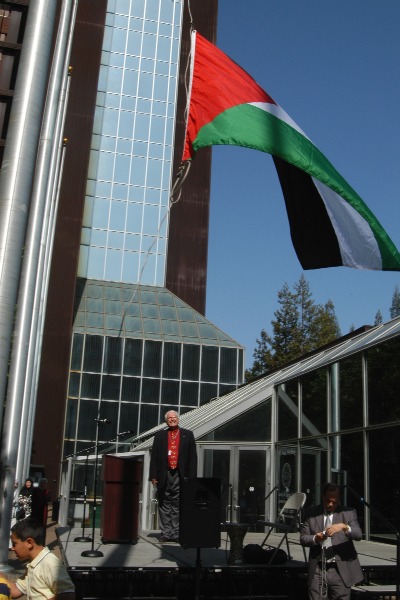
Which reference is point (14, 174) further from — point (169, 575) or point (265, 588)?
point (265, 588)

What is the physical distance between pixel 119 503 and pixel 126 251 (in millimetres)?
43184

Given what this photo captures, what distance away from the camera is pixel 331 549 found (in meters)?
7.30

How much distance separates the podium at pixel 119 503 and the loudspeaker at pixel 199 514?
4.13 m

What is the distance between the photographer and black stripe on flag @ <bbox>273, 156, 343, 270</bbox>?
10.1 metres

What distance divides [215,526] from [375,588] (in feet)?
6.87

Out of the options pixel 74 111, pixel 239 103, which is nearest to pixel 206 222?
pixel 74 111

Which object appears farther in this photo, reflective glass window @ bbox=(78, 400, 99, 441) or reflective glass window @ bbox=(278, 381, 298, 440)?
reflective glass window @ bbox=(78, 400, 99, 441)

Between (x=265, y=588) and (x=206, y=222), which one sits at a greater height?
(x=206, y=222)

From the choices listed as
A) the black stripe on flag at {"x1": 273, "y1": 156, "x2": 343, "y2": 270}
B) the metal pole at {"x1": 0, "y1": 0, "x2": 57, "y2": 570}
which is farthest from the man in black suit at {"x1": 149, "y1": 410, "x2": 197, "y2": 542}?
the black stripe on flag at {"x1": 273, "y1": 156, "x2": 343, "y2": 270}

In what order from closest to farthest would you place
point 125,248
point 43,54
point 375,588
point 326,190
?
point 375,588, point 43,54, point 326,190, point 125,248

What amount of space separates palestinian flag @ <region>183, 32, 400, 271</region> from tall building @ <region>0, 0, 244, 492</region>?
2414 cm

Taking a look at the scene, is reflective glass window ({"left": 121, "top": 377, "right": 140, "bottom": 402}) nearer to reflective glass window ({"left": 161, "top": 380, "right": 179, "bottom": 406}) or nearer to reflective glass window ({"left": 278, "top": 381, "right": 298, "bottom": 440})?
reflective glass window ({"left": 161, "top": 380, "right": 179, "bottom": 406})

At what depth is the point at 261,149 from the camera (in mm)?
10422

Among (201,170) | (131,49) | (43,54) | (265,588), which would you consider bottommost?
(265,588)
